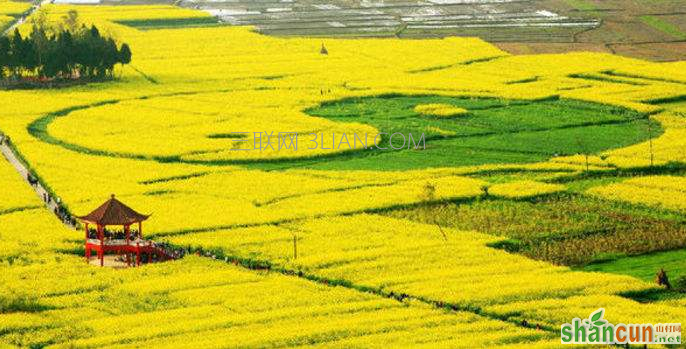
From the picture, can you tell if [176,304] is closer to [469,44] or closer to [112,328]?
[112,328]

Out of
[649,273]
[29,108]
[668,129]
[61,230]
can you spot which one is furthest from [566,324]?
[29,108]

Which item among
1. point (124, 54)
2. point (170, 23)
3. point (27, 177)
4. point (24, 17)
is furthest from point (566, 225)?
point (24, 17)

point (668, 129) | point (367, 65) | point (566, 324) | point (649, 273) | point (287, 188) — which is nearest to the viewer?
point (566, 324)

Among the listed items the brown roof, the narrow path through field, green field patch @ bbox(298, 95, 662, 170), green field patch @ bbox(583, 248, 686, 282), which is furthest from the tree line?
green field patch @ bbox(583, 248, 686, 282)

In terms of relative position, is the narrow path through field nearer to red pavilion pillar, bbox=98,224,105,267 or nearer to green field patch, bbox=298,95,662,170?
red pavilion pillar, bbox=98,224,105,267

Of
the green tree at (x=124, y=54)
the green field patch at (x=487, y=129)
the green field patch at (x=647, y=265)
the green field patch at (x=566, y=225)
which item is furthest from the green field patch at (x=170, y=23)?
the green field patch at (x=647, y=265)

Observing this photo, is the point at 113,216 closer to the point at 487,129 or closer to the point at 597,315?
the point at 597,315
